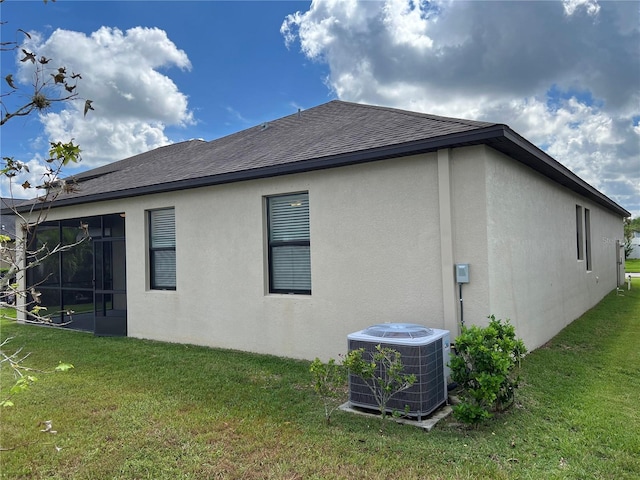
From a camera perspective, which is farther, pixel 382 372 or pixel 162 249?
pixel 162 249

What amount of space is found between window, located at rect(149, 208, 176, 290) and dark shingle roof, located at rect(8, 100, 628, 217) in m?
0.62

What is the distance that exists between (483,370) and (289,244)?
Result: 12.2ft

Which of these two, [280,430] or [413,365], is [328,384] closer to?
[280,430]

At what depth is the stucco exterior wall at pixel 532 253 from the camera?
5.36 m

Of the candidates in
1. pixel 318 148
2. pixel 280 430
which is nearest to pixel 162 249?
pixel 318 148

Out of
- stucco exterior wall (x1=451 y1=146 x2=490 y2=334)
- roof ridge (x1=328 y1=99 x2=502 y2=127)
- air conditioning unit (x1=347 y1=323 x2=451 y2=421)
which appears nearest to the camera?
air conditioning unit (x1=347 y1=323 x2=451 y2=421)

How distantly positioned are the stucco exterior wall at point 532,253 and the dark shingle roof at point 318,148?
1.25ft

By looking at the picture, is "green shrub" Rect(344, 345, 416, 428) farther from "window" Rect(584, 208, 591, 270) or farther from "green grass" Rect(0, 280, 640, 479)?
"window" Rect(584, 208, 591, 270)

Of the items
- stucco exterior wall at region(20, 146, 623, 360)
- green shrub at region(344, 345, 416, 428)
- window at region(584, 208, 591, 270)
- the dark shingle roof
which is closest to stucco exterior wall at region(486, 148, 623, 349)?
stucco exterior wall at region(20, 146, 623, 360)

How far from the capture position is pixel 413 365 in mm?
4090

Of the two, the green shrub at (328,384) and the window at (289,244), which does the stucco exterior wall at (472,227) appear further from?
the window at (289,244)

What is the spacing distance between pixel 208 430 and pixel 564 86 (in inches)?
459

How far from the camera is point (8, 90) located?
6.20 ft

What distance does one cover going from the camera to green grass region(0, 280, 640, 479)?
322cm
